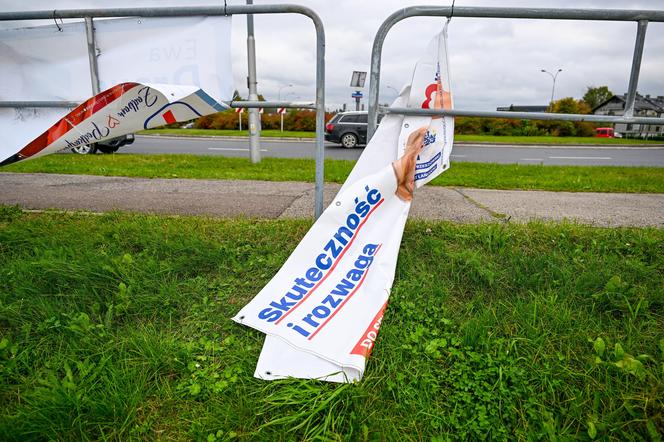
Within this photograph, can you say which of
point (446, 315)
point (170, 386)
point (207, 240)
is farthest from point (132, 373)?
point (446, 315)

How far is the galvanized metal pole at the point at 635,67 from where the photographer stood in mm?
2518

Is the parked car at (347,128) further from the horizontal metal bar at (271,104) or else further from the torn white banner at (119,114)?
the torn white banner at (119,114)

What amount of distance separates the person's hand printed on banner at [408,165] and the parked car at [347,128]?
14.9 m

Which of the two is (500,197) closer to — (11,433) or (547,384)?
(547,384)

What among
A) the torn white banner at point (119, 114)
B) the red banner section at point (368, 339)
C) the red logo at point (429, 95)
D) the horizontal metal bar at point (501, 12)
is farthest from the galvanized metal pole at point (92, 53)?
the red banner section at point (368, 339)

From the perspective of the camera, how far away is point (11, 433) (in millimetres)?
1609

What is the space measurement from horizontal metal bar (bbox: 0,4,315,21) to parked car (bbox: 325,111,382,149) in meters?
14.9

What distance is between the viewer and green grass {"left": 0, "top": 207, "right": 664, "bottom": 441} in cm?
169

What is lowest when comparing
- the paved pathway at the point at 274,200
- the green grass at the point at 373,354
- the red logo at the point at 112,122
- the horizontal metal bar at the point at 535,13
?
the green grass at the point at 373,354

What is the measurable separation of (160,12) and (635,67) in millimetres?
3071

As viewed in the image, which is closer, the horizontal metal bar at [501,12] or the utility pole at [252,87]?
the horizontal metal bar at [501,12]

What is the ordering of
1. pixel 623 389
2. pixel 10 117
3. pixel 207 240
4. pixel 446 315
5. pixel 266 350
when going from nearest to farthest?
pixel 623 389 → pixel 266 350 → pixel 446 315 → pixel 10 117 → pixel 207 240

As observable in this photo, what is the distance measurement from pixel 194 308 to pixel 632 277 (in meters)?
2.73

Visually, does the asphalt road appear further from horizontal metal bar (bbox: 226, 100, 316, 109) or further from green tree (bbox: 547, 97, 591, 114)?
green tree (bbox: 547, 97, 591, 114)
